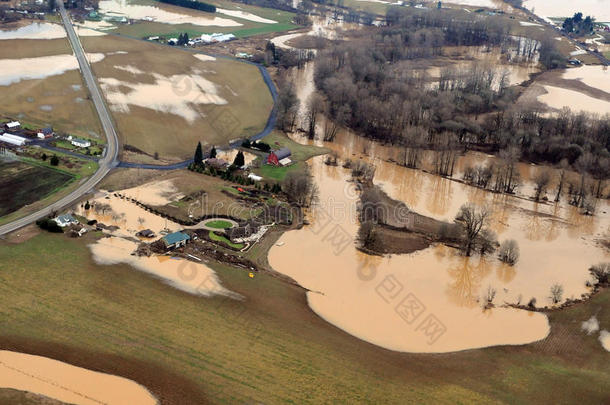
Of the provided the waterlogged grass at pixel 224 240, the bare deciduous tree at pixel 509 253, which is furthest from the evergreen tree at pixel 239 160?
the bare deciduous tree at pixel 509 253

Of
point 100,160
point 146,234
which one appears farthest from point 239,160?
point 146,234

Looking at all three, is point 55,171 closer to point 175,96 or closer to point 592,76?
point 175,96

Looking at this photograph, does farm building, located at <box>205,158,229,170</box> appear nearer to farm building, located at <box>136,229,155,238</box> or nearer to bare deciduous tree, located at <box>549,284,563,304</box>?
farm building, located at <box>136,229,155,238</box>

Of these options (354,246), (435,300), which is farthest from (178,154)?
(435,300)

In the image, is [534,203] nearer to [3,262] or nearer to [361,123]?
[361,123]

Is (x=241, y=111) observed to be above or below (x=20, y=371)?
above
